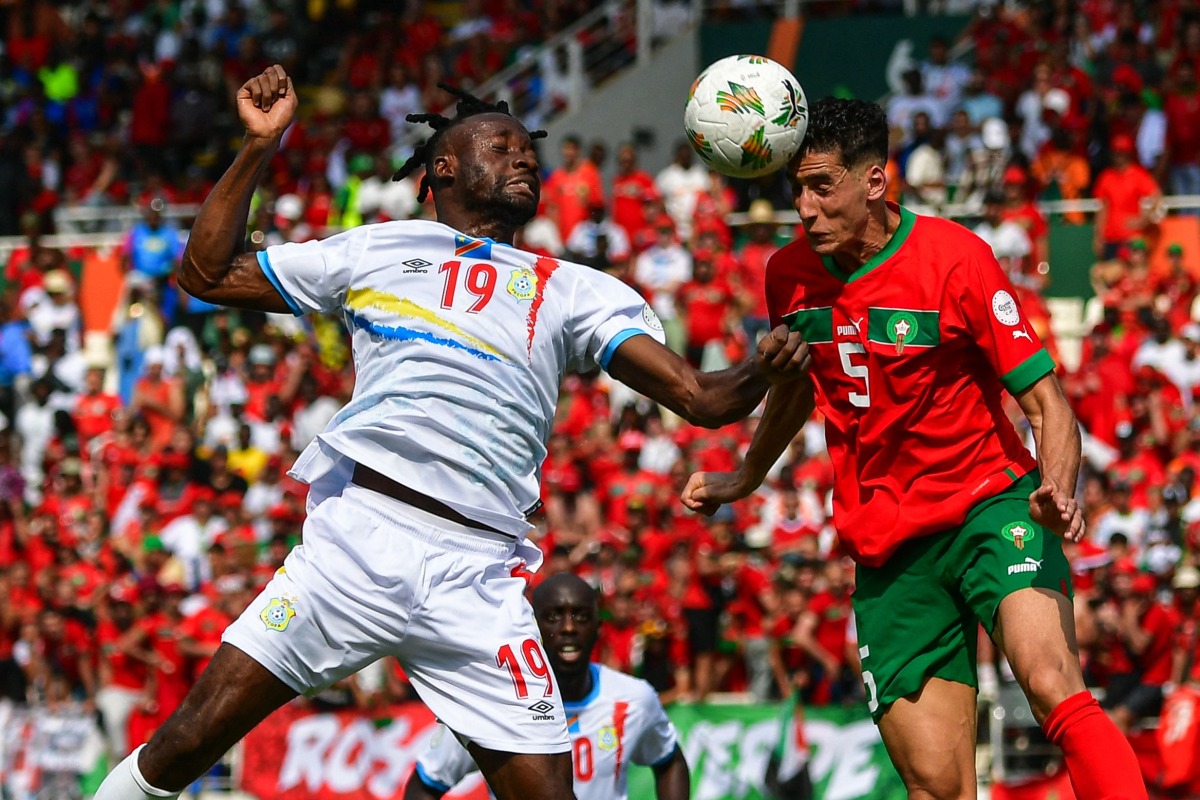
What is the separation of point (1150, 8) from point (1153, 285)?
15.8 ft

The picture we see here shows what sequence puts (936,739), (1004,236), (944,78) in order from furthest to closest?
(944,78) → (1004,236) → (936,739)

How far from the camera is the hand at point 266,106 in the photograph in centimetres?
605

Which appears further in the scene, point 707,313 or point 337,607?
point 707,313

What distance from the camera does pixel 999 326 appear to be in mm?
5875

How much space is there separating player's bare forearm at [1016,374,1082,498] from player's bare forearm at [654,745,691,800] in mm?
2558

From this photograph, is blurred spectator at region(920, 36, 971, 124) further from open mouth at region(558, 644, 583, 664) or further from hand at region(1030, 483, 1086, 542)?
hand at region(1030, 483, 1086, 542)

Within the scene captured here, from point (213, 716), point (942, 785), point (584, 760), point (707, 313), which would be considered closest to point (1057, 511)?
point (942, 785)

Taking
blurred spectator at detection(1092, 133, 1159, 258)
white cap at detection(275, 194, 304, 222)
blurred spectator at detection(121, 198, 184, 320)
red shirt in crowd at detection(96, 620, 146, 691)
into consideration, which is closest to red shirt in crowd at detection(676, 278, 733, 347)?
blurred spectator at detection(1092, 133, 1159, 258)

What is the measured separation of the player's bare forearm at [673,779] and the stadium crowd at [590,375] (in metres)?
5.29

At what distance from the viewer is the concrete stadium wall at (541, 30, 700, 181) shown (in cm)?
2275

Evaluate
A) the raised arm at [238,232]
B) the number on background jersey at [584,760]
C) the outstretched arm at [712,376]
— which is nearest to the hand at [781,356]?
the outstretched arm at [712,376]

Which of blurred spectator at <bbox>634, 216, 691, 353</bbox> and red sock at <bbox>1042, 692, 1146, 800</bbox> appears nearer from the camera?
red sock at <bbox>1042, 692, 1146, 800</bbox>

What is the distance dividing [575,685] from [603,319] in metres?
2.38

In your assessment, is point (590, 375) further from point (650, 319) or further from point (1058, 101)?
point (650, 319)
